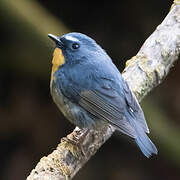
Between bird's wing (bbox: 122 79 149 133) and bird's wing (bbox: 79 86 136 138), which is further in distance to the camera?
bird's wing (bbox: 122 79 149 133)

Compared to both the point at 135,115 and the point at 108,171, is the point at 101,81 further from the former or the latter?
the point at 108,171

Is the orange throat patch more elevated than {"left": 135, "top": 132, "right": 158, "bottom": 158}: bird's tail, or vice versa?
the orange throat patch

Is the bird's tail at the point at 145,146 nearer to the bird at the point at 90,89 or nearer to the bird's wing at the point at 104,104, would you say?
the bird at the point at 90,89

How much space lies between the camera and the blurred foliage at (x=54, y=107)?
248 inches

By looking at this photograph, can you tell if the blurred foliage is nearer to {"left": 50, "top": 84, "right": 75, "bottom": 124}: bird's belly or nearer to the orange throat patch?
the orange throat patch

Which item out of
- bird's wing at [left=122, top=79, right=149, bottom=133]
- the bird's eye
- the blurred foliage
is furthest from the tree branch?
the blurred foliage

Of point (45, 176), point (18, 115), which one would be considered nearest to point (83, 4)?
point (18, 115)

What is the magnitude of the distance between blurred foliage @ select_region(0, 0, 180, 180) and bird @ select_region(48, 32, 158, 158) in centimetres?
179

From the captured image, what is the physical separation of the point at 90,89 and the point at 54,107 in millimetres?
2542

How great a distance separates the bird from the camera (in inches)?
166

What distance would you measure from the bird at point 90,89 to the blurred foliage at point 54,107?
1.79 metres

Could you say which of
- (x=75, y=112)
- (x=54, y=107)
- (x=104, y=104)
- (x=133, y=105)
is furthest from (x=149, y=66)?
(x=54, y=107)

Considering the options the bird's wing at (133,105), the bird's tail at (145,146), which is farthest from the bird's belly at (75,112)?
the bird's tail at (145,146)

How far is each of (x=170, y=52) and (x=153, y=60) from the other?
0.56 ft
